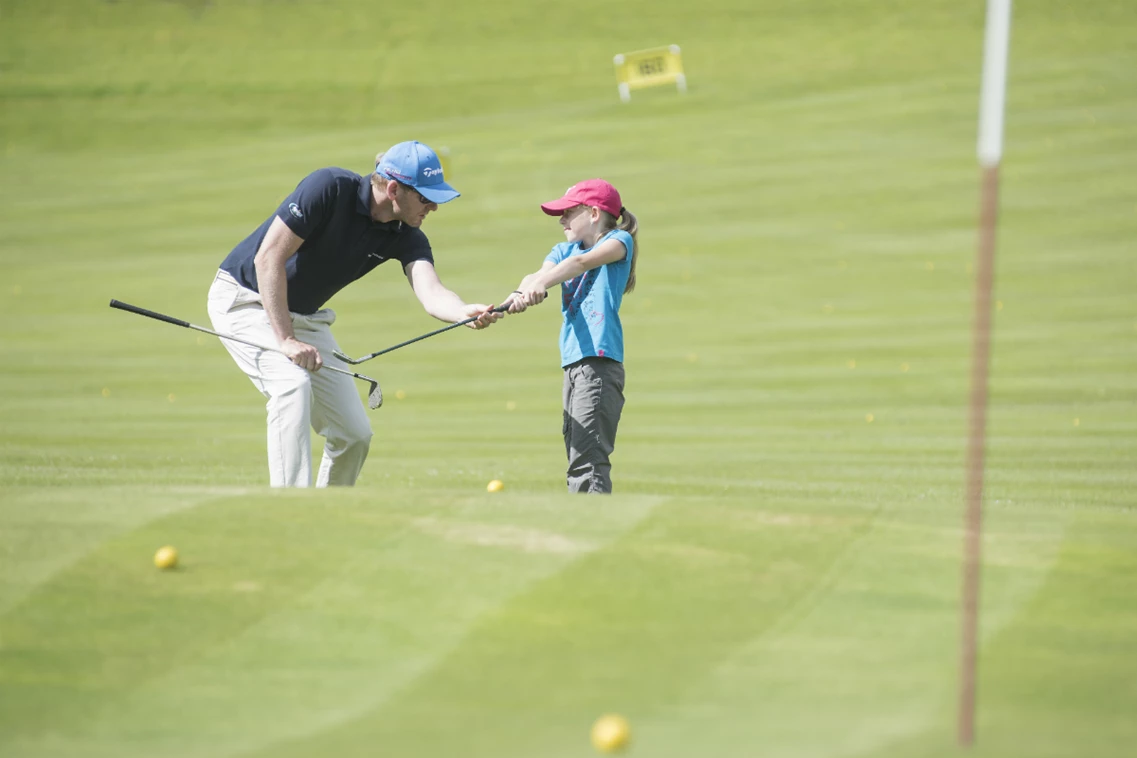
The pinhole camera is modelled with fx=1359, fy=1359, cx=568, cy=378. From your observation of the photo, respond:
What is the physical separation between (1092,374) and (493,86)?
1687cm

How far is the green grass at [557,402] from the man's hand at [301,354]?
100cm

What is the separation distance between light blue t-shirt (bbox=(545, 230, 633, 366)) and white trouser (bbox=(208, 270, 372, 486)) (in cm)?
125

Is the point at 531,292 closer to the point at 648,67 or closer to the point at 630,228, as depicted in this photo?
the point at 630,228

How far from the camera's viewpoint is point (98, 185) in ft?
80.5

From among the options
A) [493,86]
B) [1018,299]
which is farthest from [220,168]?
[1018,299]

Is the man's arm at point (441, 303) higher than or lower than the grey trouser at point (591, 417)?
higher

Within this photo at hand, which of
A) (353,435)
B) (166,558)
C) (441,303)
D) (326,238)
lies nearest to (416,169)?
(326,238)

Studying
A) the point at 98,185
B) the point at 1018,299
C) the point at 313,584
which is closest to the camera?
the point at 313,584

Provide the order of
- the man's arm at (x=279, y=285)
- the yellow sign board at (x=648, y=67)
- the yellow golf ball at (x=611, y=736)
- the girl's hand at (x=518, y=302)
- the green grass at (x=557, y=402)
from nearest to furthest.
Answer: the yellow golf ball at (x=611, y=736) < the green grass at (x=557, y=402) < the man's arm at (x=279, y=285) < the girl's hand at (x=518, y=302) < the yellow sign board at (x=648, y=67)

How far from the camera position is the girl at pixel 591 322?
24.1ft

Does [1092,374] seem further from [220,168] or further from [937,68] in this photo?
[220,168]

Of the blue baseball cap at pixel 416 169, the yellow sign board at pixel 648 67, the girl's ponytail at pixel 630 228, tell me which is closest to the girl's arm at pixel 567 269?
the girl's ponytail at pixel 630 228

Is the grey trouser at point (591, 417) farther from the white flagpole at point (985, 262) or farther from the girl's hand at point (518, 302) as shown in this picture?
the white flagpole at point (985, 262)

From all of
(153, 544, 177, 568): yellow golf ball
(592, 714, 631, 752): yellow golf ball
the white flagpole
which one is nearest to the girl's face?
(153, 544, 177, 568): yellow golf ball
